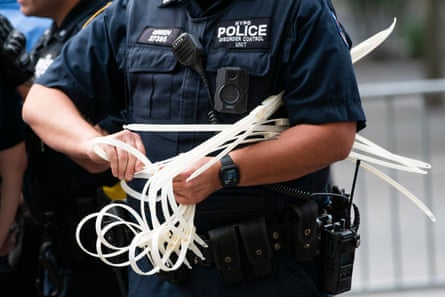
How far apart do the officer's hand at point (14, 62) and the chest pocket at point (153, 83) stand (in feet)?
3.35

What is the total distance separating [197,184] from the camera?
287 centimetres

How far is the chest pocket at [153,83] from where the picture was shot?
123 inches

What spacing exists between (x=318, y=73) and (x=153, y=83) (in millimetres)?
520

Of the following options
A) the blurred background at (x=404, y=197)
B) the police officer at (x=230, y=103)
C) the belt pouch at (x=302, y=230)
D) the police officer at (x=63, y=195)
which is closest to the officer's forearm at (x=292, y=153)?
the police officer at (x=230, y=103)

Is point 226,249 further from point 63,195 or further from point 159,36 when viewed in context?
point 63,195

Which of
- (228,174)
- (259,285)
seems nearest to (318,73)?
(228,174)

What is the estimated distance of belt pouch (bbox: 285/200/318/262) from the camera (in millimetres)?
3076

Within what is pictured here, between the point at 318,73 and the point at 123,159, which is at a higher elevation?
the point at 318,73

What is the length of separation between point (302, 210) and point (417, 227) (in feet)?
17.7

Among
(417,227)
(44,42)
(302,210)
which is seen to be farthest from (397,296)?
(302,210)

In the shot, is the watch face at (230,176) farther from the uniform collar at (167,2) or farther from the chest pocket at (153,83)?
the uniform collar at (167,2)

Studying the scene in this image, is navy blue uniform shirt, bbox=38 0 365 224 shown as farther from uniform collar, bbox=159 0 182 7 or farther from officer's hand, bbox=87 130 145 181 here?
officer's hand, bbox=87 130 145 181

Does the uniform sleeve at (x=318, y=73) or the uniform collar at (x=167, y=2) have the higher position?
the uniform collar at (x=167, y=2)

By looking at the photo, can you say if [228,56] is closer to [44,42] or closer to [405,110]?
[44,42]
